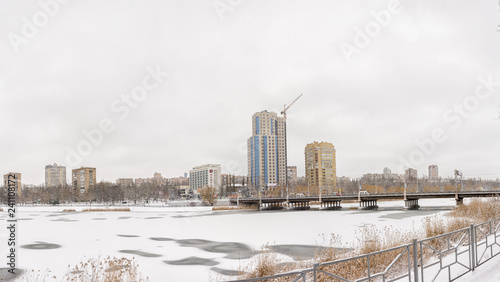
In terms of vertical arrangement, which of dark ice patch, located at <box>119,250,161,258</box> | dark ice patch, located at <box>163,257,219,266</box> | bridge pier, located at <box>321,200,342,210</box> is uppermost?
dark ice patch, located at <box>163,257,219,266</box>

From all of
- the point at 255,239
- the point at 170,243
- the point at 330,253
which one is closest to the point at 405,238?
the point at 330,253

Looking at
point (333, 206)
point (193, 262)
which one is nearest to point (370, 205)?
point (333, 206)

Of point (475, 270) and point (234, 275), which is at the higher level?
point (475, 270)

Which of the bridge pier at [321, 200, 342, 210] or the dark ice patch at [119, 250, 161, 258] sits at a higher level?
the dark ice patch at [119, 250, 161, 258]

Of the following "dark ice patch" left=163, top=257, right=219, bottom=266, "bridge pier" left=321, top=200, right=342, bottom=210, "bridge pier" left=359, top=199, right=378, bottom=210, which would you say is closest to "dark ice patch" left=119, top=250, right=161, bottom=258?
"dark ice patch" left=163, top=257, right=219, bottom=266

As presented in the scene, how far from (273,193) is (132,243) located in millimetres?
149990

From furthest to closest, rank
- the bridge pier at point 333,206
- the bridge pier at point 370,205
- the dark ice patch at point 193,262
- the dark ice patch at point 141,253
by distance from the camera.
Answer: the bridge pier at point 333,206, the bridge pier at point 370,205, the dark ice patch at point 141,253, the dark ice patch at point 193,262

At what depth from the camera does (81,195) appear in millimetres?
167500

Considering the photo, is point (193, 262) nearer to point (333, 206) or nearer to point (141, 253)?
point (141, 253)

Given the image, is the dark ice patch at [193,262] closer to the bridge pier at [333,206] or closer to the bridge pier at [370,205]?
the bridge pier at [333,206]

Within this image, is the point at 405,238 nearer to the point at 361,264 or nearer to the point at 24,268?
the point at 361,264

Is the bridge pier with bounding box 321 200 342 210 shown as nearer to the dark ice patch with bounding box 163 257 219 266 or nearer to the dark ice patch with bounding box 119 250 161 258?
the dark ice patch with bounding box 119 250 161 258

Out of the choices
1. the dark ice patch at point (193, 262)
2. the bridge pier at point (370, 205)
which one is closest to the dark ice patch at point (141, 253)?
the dark ice patch at point (193, 262)

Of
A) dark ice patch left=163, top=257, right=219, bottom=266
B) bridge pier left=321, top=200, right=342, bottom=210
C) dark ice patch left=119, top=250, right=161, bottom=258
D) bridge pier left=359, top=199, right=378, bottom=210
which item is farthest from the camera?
bridge pier left=321, top=200, right=342, bottom=210
